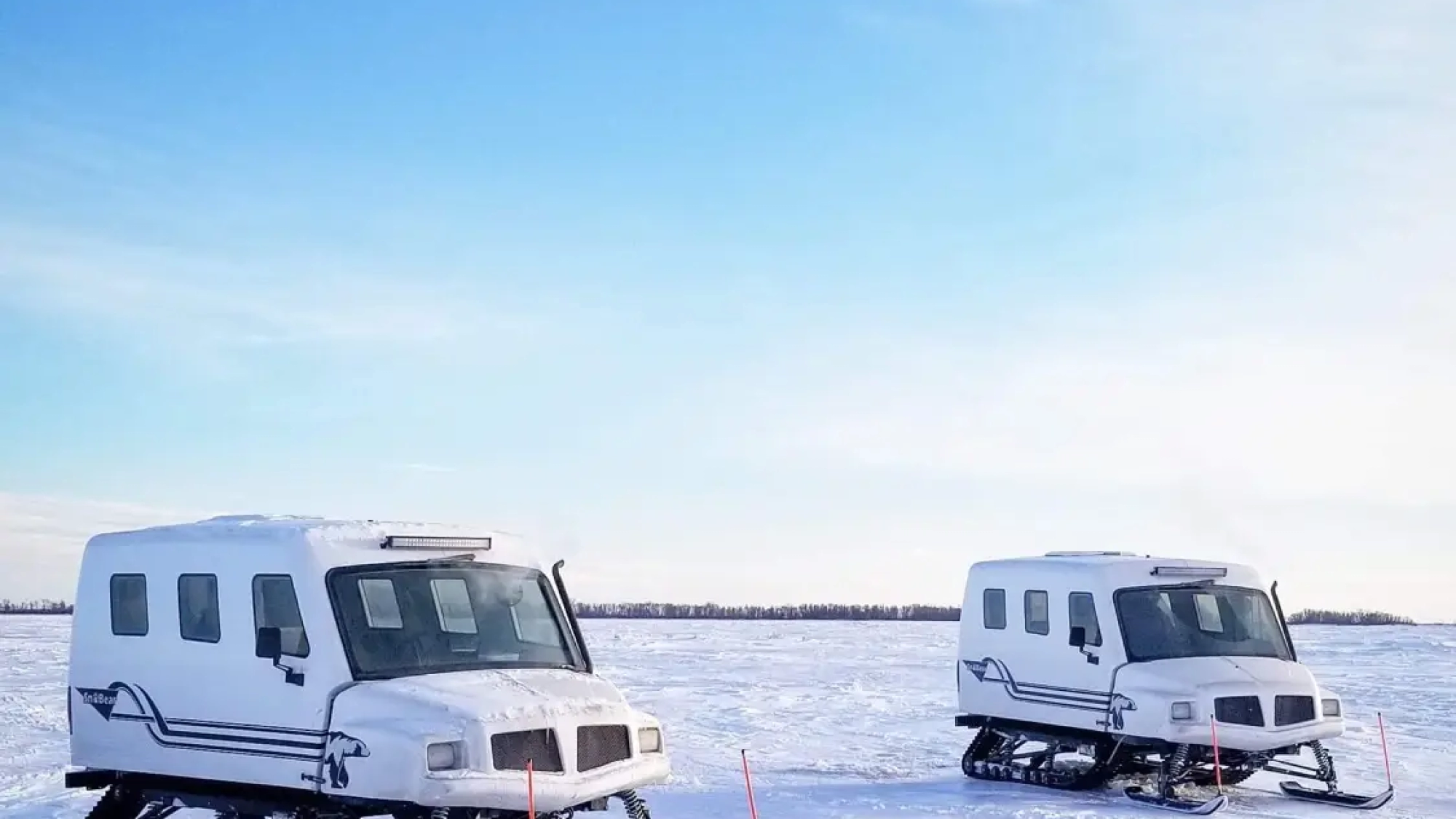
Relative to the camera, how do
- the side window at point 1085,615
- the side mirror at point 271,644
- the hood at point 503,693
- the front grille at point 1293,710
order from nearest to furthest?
the hood at point 503,693 < the side mirror at point 271,644 < the front grille at point 1293,710 < the side window at point 1085,615

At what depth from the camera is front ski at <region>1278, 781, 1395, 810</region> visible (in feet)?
50.1

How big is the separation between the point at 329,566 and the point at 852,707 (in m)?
19.3

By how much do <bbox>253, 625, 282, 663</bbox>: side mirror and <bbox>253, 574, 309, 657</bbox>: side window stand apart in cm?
3

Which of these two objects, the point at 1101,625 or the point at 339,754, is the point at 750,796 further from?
the point at 1101,625

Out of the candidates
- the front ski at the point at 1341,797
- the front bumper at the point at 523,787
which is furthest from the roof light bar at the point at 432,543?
the front ski at the point at 1341,797

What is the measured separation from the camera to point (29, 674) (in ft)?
110

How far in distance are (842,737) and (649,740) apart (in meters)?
13.0

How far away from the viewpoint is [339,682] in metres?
9.69

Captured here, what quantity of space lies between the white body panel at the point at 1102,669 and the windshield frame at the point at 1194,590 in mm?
19

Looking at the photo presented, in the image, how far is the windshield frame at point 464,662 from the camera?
32.2ft

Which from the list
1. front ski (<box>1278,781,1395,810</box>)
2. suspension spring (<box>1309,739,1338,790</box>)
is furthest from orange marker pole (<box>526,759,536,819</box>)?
suspension spring (<box>1309,739,1338,790</box>)

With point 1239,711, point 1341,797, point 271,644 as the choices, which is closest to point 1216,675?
point 1239,711

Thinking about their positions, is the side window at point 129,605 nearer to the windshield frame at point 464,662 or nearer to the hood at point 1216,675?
the windshield frame at point 464,662

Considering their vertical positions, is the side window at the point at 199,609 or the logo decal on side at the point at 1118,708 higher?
the side window at the point at 199,609
